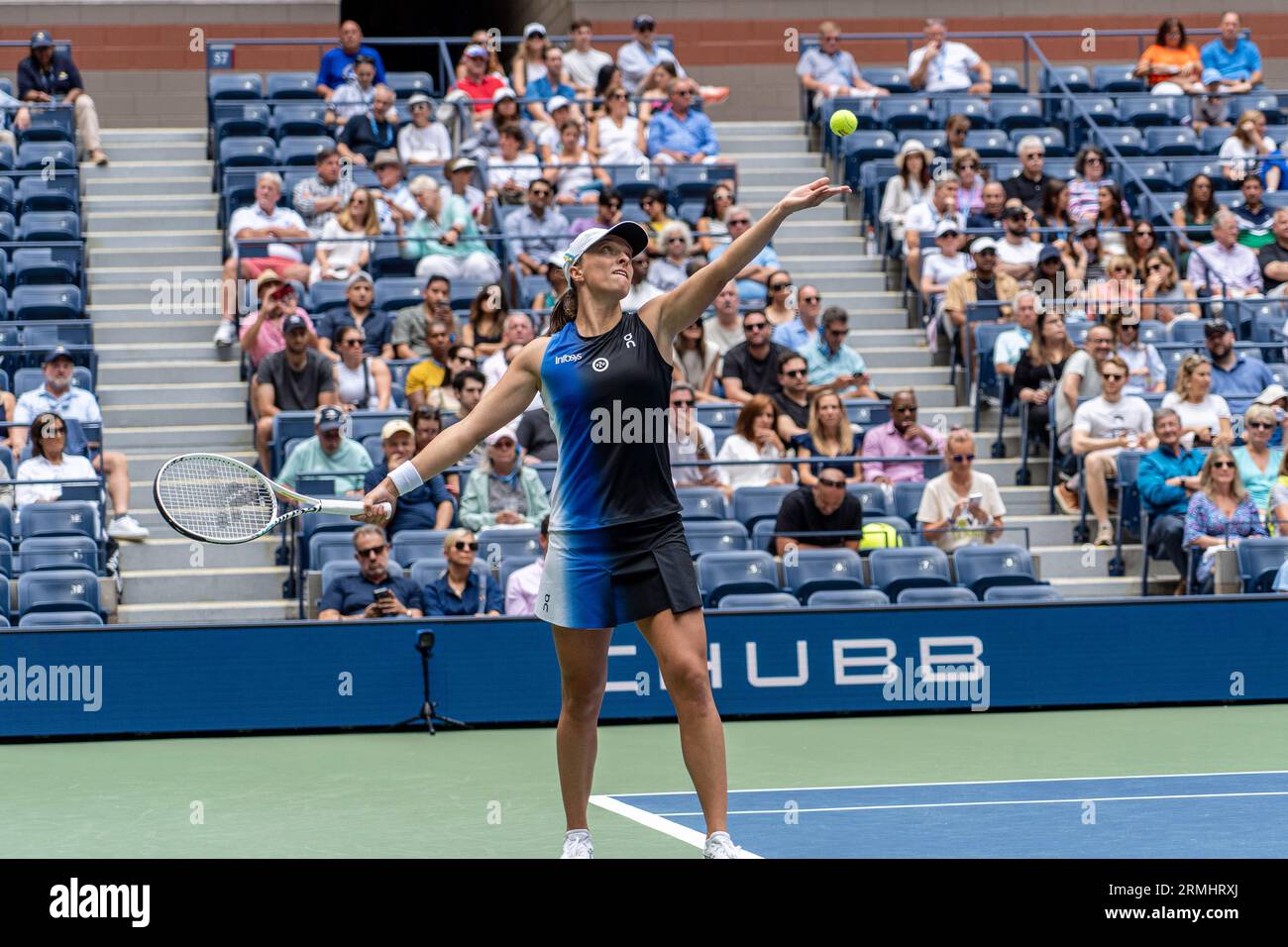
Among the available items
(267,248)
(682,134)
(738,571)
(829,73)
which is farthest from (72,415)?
(829,73)

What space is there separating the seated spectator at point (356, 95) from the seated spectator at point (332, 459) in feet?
19.5

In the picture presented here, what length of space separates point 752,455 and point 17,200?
7.09 m

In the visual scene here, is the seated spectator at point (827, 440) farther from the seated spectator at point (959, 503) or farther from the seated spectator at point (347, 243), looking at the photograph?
the seated spectator at point (347, 243)

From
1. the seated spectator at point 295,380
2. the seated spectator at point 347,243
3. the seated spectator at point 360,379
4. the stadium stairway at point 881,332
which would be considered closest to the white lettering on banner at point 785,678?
Answer: the stadium stairway at point 881,332

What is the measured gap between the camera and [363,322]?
14.2m

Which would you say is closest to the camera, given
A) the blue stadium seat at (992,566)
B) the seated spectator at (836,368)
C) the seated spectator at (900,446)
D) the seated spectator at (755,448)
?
the blue stadium seat at (992,566)

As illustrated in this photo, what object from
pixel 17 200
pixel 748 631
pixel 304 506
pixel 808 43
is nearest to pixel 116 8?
pixel 17 200

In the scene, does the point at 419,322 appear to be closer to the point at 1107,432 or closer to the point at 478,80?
the point at 478,80

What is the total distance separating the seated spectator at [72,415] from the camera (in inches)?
492

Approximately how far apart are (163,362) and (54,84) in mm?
3877

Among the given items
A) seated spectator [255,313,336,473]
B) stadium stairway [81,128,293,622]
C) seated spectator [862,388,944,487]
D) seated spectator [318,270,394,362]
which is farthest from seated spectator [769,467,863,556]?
seated spectator [318,270,394,362]

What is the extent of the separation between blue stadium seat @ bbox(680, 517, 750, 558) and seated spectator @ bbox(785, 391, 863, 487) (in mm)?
1022

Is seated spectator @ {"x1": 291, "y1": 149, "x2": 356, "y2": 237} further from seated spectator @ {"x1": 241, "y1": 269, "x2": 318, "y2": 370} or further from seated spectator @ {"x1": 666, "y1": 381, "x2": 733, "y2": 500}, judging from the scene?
seated spectator @ {"x1": 666, "y1": 381, "x2": 733, "y2": 500}
